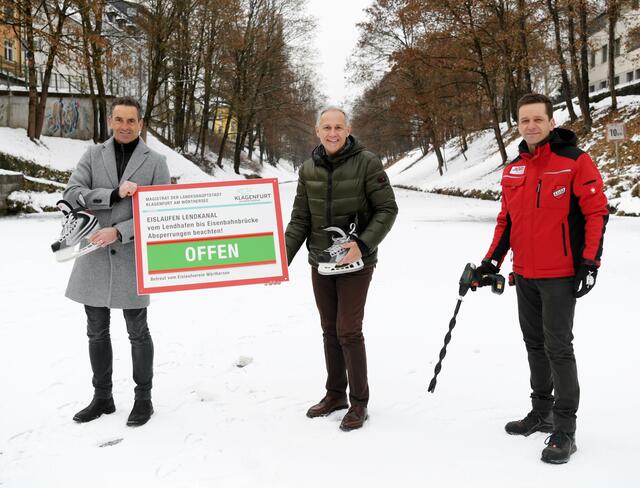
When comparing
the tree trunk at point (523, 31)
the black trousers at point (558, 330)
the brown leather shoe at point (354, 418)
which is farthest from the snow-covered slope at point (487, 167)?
the brown leather shoe at point (354, 418)

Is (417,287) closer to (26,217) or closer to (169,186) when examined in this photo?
(169,186)

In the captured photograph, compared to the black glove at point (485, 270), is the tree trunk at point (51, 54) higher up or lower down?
higher up

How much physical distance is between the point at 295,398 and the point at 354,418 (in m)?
0.66

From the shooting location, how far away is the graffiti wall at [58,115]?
2214 cm

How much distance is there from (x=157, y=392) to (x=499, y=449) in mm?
2542

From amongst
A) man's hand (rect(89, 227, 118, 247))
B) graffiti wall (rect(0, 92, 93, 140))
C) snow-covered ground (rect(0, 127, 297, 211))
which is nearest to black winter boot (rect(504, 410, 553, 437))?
man's hand (rect(89, 227, 118, 247))

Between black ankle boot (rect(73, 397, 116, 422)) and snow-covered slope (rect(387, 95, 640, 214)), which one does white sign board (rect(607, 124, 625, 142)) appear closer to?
snow-covered slope (rect(387, 95, 640, 214))

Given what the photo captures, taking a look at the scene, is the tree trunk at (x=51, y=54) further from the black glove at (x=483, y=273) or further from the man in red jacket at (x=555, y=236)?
the man in red jacket at (x=555, y=236)

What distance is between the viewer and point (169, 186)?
149 inches

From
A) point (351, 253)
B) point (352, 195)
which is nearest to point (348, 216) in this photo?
point (352, 195)

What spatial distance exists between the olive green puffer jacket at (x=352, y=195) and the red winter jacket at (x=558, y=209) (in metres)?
0.83

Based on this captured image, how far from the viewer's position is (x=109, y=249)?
376cm

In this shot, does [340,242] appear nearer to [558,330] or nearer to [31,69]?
[558,330]

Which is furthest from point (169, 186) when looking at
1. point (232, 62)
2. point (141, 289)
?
point (232, 62)
